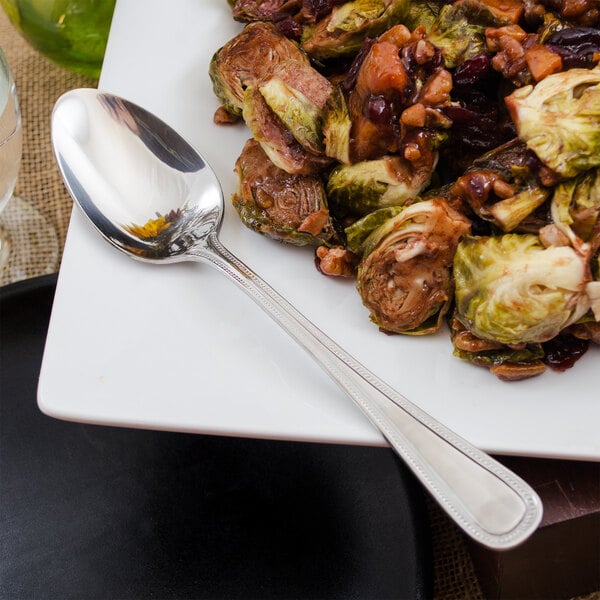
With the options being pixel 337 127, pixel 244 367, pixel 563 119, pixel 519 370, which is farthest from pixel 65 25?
pixel 519 370

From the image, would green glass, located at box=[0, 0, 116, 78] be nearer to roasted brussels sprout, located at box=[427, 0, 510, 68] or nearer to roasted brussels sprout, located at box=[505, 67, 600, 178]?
roasted brussels sprout, located at box=[427, 0, 510, 68]

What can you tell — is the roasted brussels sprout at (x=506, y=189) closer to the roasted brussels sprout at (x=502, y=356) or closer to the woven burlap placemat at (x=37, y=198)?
the roasted brussels sprout at (x=502, y=356)

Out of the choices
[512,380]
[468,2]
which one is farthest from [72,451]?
[468,2]

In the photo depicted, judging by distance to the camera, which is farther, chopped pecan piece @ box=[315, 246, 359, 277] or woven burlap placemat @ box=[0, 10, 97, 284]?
woven burlap placemat @ box=[0, 10, 97, 284]

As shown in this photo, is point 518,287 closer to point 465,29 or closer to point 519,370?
point 519,370

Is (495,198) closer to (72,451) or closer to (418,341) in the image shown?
(418,341)

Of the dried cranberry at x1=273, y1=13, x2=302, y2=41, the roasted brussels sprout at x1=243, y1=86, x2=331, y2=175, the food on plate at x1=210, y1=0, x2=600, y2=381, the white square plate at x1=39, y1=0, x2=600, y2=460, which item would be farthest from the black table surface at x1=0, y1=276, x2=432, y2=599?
the dried cranberry at x1=273, y1=13, x2=302, y2=41

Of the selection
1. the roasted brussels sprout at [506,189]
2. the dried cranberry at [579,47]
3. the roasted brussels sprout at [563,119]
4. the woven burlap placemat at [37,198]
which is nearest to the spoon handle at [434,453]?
the roasted brussels sprout at [506,189]
